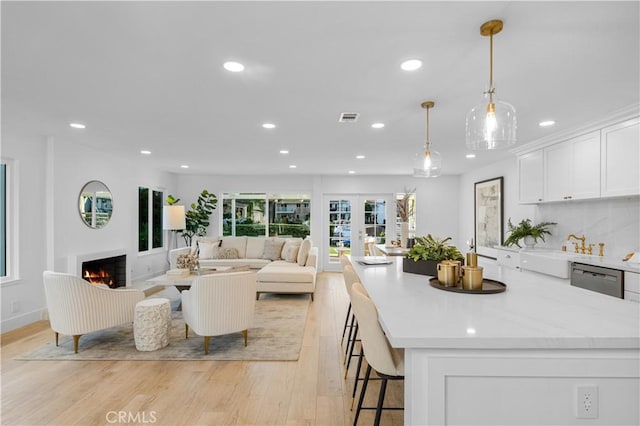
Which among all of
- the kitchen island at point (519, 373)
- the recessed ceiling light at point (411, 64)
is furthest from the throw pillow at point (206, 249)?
the kitchen island at point (519, 373)

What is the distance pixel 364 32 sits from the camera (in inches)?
74.5

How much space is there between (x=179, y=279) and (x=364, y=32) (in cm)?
378

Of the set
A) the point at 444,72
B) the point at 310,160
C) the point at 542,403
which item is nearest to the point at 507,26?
the point at 444,72

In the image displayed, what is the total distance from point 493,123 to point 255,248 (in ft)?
19.3

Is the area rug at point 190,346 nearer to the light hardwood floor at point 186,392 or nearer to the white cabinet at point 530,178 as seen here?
the light hardwood floor at point 186,392

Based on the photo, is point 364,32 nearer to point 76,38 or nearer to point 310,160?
point 76,38

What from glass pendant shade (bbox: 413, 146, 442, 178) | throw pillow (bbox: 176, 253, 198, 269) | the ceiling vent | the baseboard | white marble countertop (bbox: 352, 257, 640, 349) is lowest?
the baseboard

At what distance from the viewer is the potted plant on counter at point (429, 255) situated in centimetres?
245

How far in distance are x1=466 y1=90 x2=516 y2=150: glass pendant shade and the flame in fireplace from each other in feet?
18.3

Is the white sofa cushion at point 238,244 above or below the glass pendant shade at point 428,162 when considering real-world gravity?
below

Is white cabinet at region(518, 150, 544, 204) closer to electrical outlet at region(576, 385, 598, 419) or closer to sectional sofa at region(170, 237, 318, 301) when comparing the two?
sectional sofa at region(170, 237, 318, 301)

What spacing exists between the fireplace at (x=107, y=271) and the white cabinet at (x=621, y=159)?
6745 millimetres

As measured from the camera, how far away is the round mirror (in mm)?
5121

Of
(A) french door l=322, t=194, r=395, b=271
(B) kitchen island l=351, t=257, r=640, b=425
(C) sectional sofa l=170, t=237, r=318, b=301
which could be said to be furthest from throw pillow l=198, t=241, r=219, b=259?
(B) kitchen island l=351, t=257, r=640, b=425
